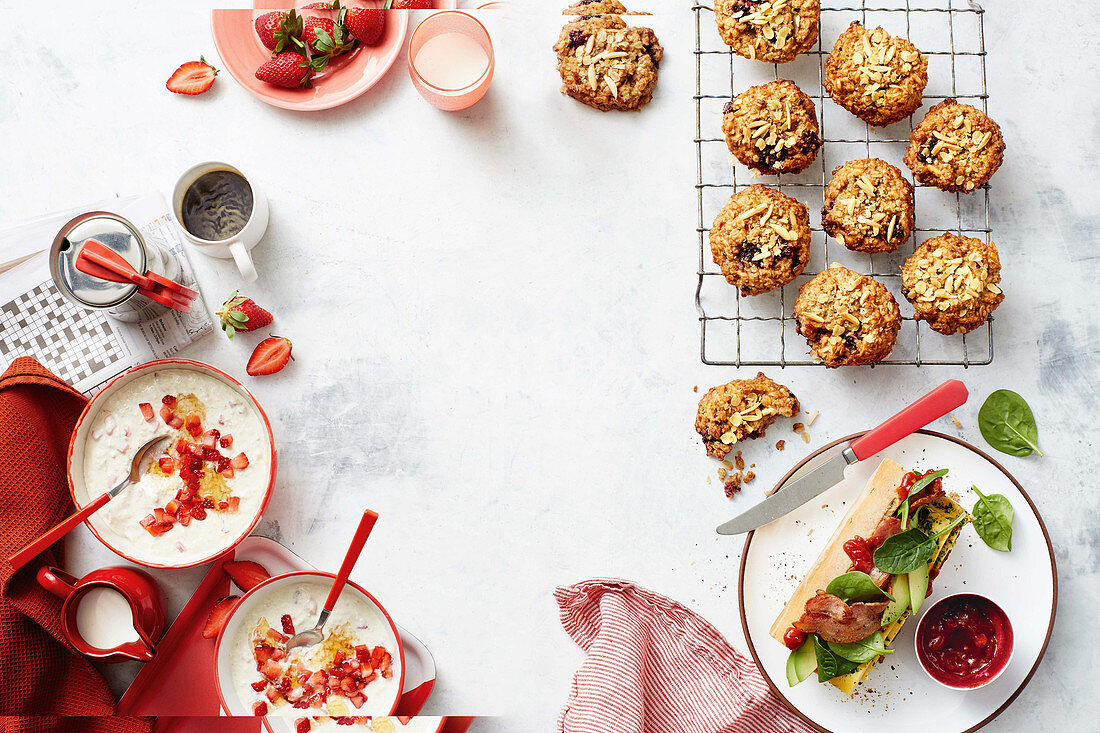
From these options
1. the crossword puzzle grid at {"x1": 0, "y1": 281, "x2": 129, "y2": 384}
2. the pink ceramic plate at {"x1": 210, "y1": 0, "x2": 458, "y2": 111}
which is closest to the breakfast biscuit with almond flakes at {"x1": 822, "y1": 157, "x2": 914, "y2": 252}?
the pink ceramic plate at {"x1": 210, "y1": 0, "x2": 458, "y2": 111}

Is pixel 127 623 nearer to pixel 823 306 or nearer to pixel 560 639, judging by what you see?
pixel 560 639

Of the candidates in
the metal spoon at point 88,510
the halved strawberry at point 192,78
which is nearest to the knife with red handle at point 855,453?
the metal spoon at point 88,510

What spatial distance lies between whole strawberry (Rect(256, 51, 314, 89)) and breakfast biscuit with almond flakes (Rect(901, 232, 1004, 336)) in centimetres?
147

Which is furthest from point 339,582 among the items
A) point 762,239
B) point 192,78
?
point 192,78

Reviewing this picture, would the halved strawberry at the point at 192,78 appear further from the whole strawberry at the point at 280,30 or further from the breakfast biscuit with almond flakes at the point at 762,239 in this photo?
the breakfast biscuit with almond flakes at the point at 762,239

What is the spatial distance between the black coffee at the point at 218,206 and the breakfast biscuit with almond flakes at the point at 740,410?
1.17m

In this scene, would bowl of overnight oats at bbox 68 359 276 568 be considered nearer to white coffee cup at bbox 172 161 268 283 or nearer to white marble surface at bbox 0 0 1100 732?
white marble surface at bbox 0 0 1100 732

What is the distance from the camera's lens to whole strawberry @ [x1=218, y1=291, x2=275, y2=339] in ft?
6.19

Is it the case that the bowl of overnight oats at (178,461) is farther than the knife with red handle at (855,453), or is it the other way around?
the bowl of overnight oats at (178,461)

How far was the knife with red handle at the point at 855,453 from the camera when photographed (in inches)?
66.5

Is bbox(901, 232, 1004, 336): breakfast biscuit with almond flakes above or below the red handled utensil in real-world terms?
below

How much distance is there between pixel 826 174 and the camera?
1.90 m

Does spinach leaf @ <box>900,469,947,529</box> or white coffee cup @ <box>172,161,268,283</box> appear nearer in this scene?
spinach leaf @ <box>900,469,947,529</box>

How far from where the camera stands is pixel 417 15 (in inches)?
76.3
